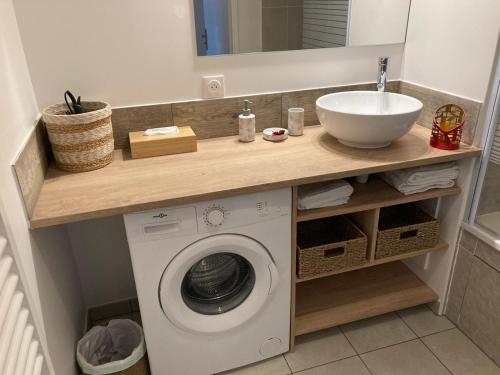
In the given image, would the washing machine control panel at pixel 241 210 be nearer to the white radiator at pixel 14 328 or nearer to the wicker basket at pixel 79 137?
the wicker basket at pixel 79 137

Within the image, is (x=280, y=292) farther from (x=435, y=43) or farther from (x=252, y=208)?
Result: (x=435, y=43)

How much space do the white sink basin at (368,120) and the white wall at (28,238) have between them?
1088 millimetres

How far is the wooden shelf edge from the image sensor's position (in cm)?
162

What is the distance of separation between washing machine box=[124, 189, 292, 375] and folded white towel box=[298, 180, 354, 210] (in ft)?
0.31

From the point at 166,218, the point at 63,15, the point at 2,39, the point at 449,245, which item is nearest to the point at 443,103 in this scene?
the point at 449,245

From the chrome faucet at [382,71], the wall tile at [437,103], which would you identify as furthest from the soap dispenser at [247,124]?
the wall tile at [437,103]

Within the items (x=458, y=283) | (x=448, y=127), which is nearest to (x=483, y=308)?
(x=458, y=283)

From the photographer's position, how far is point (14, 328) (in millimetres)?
972

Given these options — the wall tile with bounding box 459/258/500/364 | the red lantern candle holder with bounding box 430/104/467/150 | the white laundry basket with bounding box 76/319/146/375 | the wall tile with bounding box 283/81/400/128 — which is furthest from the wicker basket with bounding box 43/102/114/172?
the wall tile with bounding box 459/258/500/364

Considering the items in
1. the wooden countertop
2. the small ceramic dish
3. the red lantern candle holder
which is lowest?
the wooden countertop

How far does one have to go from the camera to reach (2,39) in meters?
1.32

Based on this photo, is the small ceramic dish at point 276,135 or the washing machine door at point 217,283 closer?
the washing machine door at point 217,283

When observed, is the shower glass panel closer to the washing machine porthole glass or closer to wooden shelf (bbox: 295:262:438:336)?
wooden shelf (bbox: 295:262:438:336)

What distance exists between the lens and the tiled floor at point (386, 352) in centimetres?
178
